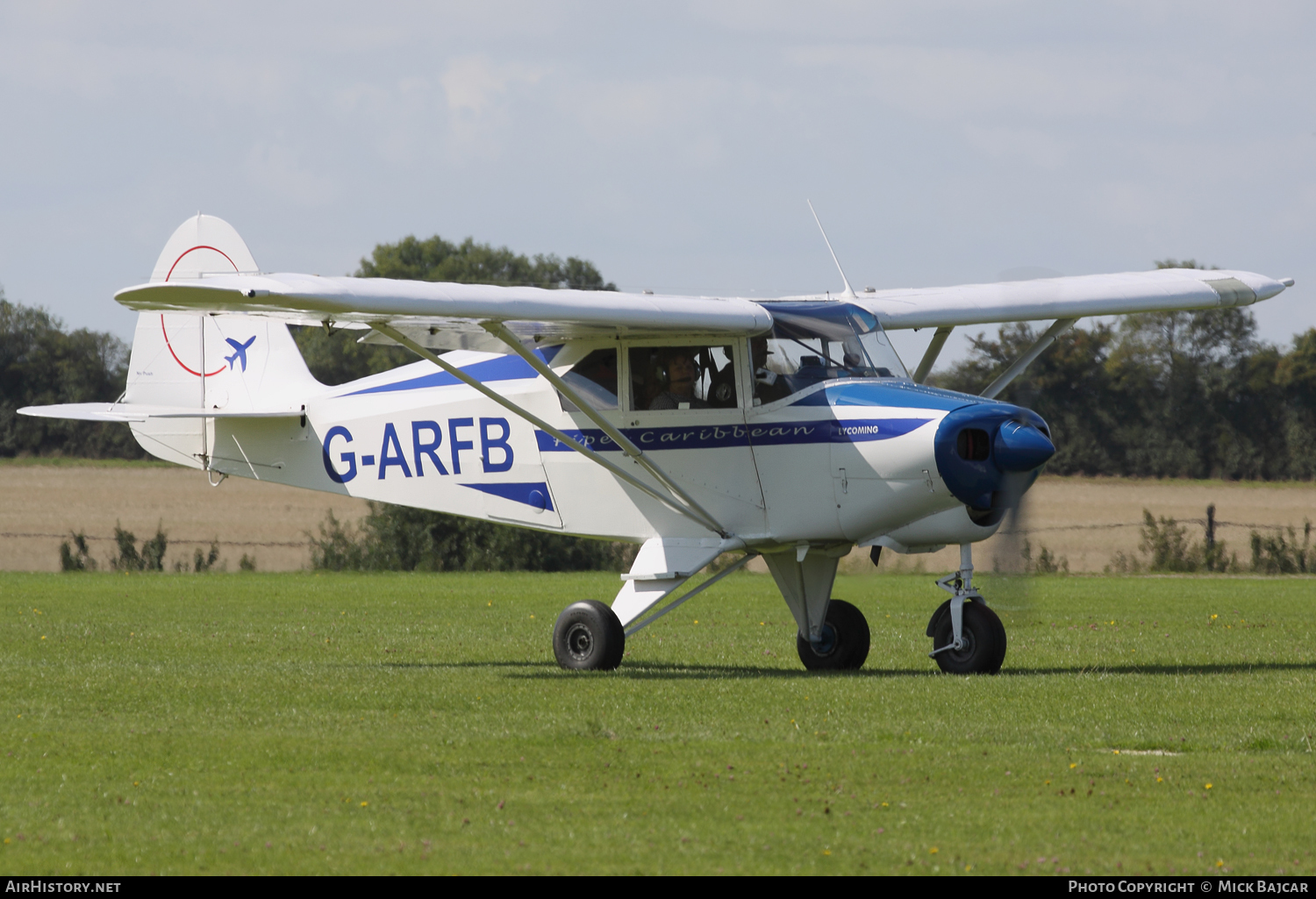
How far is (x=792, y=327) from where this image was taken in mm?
14273

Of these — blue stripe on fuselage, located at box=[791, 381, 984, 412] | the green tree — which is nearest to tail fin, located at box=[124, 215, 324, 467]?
blue stripe on fuselage, located at box=[791, 381, 984, 412]

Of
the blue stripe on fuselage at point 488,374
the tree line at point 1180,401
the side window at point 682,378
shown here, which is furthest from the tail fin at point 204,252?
the tree line at point 1180,401

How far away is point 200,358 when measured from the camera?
60.4 ft

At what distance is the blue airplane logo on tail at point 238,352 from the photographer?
18.2 m

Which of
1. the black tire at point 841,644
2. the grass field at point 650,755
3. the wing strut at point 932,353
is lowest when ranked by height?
the grass field at point 650,755

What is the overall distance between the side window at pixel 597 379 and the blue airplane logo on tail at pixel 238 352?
5.08m

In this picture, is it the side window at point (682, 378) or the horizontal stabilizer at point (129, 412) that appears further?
the horizontal stabilizer at point (129, 412)

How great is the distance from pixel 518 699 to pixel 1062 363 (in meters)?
34.4

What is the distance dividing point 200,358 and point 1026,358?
905 centimetres

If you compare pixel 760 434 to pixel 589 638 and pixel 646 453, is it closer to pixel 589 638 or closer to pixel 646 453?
pixel 646 453

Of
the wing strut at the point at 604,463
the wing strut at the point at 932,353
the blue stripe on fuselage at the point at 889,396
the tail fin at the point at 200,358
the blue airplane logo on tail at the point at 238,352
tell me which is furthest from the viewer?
the blue airplane logo on tail at the point at 238,352

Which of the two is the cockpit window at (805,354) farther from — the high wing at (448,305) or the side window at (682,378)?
the high wing at (448,305)

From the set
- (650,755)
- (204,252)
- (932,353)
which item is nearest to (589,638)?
(650,755)

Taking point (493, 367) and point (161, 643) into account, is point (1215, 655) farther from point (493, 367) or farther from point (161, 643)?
point (161, 643)
